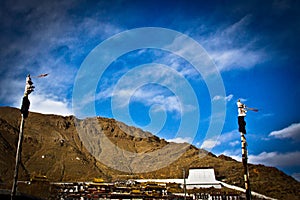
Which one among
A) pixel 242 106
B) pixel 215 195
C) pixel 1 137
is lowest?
pixel 215 195

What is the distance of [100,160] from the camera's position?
167750mm

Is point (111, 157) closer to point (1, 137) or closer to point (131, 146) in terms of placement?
point (131, 146)

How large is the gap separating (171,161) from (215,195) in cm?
10008

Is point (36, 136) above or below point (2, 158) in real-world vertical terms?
above

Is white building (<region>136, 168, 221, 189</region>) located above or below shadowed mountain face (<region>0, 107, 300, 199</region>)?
below

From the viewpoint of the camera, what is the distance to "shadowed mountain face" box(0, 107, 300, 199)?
101944 millimetres

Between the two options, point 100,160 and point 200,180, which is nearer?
point 200,180

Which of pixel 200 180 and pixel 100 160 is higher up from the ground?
pixel 100 160

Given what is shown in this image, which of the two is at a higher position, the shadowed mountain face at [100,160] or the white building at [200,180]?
the shadowed mountain face at [100,160]

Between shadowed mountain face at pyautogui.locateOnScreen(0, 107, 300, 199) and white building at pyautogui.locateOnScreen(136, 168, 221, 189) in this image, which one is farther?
shadowed mountain face at pyautogui.locateOnScreen(0, 107, 300, 199)

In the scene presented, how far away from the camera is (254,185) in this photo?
89500 millimetres

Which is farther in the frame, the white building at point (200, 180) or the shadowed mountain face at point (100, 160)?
the shadowed mountain face at point (100, 160)

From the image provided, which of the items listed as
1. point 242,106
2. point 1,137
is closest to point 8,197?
point 242,106

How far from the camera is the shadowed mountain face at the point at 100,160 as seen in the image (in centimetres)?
10194
